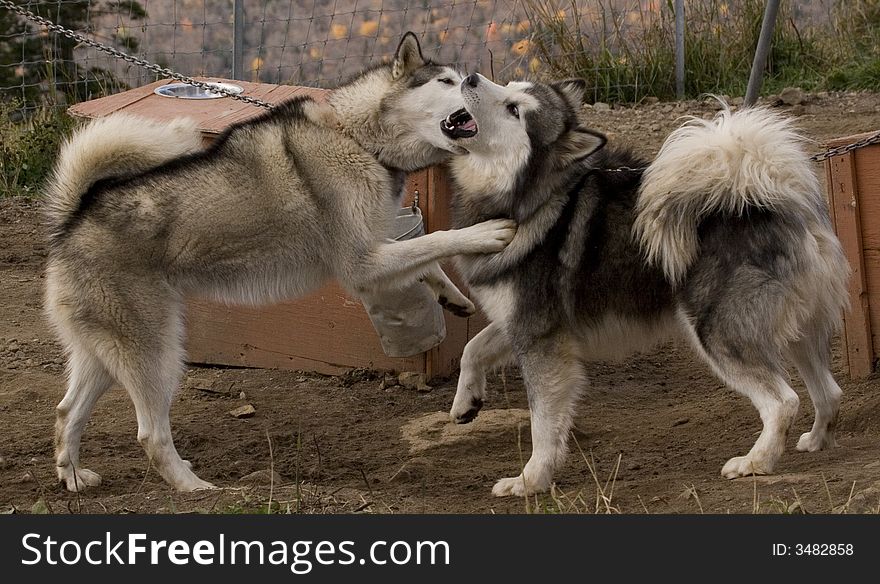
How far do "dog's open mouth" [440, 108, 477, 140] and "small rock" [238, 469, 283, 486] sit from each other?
159 cm

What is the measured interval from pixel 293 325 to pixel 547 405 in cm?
208

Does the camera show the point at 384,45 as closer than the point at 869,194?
No

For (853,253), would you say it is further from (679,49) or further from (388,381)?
(679,49)

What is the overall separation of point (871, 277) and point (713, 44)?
15.7 ft

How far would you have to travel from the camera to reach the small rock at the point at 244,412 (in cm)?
571

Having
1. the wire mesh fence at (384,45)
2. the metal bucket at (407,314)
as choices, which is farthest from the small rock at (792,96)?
the metal bucket at (407,314)

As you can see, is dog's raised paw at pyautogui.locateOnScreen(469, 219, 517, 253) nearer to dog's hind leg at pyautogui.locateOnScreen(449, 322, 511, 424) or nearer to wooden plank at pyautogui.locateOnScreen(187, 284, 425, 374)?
dog's hind leg at pyautogui.locateOnScreen(449, 322, 511, 424)

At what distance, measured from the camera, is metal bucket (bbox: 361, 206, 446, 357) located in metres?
5.29

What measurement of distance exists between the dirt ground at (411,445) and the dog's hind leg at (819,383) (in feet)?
0.31

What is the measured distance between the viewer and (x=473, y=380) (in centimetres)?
484

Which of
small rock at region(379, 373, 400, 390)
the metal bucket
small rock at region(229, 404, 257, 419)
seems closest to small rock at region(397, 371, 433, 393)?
small rock at region(379, 373, 400, 390)

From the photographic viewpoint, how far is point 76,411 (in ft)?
15.5

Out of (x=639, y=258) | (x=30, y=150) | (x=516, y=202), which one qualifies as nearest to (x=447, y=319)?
(x=516, y=202)

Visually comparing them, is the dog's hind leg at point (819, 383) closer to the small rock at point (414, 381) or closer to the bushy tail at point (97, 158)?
the small rock at point (414, 381)
